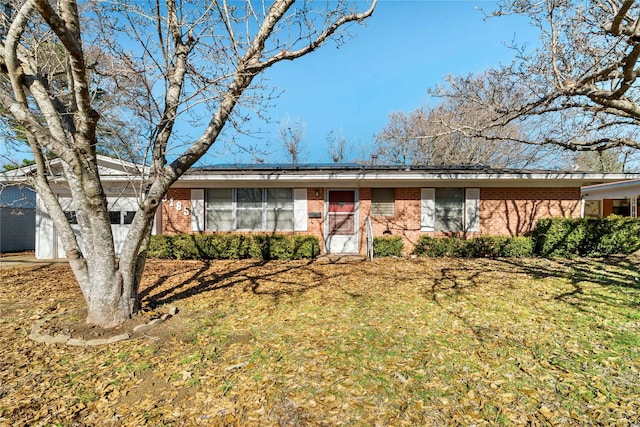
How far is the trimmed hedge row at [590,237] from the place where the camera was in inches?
340

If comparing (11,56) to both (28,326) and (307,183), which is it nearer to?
(28,326)

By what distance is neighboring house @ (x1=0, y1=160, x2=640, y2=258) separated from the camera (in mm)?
9586

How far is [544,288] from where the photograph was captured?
584cm

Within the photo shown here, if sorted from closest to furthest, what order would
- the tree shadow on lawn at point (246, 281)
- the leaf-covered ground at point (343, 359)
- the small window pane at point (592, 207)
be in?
the leaf-covered ground at point (343, 359) < the tree shadow on lawn at point (246, 281) < the small window pane at point (592, 207)


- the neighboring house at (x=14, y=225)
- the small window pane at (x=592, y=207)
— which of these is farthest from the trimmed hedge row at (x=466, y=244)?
the small window pane at (x=592, y=207)

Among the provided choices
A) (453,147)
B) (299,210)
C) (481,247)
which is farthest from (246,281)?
(453,147)

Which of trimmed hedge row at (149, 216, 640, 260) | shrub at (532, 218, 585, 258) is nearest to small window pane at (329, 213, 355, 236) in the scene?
trimmed hedge row at (149, 216, 640, 260)

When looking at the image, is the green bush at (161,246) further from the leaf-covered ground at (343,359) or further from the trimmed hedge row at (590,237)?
the trimmed hedge row at (590,237)

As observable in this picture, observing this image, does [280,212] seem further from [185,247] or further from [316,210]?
[185,247]

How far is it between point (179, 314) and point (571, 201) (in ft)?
38.7

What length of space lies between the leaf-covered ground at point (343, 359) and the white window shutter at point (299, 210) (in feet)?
12.6

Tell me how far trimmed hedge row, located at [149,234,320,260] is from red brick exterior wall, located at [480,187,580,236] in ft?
19.2

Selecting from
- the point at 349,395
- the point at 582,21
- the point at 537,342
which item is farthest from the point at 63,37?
the point at 582,21

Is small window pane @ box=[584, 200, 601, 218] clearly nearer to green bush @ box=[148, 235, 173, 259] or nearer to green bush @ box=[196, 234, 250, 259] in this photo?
green bush @ box=[196, 234, 250, 259]
